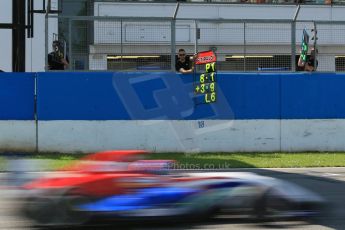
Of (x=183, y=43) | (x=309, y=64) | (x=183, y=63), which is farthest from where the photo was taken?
(x=183, y=43)

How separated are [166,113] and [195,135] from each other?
1088 millimetres

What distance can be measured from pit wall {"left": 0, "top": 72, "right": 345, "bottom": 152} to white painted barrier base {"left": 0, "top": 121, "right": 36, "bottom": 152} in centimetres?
3

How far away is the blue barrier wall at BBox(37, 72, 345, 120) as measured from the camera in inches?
669

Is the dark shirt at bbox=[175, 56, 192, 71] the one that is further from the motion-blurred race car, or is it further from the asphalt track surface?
the motion-blurred race car

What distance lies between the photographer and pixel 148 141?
17.2 m

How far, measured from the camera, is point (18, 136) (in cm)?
1669

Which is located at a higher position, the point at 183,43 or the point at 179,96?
the point at 183,43

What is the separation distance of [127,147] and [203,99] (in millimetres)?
2658

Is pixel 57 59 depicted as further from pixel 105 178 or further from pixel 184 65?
pixel 105 178

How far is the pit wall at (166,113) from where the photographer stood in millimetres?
16844

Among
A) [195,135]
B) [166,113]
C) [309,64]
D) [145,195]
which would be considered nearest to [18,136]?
[166,113]

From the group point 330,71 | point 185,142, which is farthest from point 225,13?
point 185,142

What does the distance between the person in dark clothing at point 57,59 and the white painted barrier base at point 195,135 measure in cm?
175

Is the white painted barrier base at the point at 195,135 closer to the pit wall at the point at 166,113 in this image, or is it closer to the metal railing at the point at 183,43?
the pit wall at the point at 166,113
